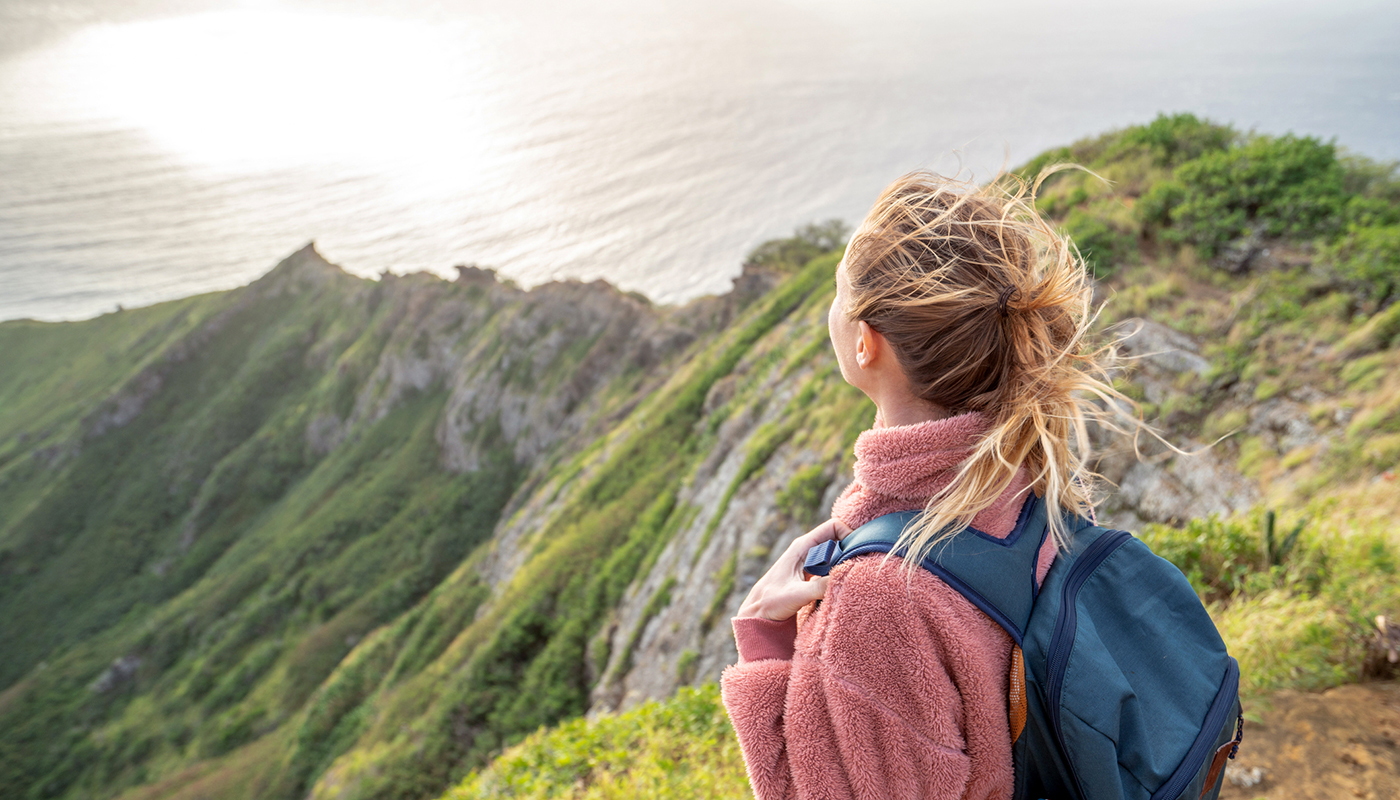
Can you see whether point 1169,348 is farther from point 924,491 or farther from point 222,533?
point 222,533

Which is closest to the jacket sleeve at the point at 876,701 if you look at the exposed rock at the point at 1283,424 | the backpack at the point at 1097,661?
the backpack at the point at 1097,661

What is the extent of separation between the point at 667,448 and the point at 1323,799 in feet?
68.1

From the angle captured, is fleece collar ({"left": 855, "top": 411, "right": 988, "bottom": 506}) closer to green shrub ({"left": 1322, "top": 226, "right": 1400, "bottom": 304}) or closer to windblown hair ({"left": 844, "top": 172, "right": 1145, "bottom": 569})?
windblown hair ({"left": 844, "top": 172, "right": 1145, "bottom": 569})

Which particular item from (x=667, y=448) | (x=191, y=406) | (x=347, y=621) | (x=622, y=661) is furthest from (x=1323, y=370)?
(x=191, y=406)

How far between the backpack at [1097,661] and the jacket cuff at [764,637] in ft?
0.89

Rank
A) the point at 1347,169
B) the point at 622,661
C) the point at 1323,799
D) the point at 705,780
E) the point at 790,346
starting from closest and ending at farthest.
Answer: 1. the point at 1323,799
2. the point at 705,780
3. the point at 1347,169
4. the point at 622,661
5. the point at 790,346

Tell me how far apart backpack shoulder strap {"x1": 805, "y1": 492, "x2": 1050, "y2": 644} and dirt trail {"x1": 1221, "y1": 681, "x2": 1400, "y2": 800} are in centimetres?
395

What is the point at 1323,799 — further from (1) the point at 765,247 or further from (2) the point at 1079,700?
(1) the point at 765,247

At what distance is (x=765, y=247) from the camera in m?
42.5

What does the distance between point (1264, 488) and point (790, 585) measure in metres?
8.03

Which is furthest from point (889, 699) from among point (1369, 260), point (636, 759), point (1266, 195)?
point (1266, 195)

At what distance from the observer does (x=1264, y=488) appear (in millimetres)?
7004

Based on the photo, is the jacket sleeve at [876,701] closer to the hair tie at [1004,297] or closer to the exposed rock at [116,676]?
the hair tie at [1004,297]

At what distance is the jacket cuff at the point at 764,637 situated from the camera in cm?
207
